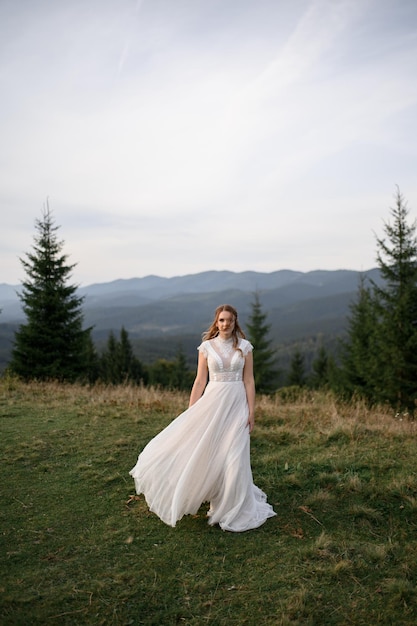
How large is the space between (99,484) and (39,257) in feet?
68.5

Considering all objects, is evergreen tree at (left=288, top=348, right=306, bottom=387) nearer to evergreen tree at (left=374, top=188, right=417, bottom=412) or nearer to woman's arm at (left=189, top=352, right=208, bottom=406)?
evergreen tree at (left=374, top=188, right=417, bottom=412)

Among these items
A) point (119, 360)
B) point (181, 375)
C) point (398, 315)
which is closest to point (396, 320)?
point (398, 315)

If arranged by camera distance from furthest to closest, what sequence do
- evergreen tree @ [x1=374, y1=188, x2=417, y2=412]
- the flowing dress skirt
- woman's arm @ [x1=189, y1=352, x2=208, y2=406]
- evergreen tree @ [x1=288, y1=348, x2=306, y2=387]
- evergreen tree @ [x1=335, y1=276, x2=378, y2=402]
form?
1. evergreen tree @ [x1=288, y1=348, x2=306, y2=387]
2. evergreen tree @ [x1=335, y1=276, x2=378, y2=402]
3. evergreen tree @ [x1=374, y1=188, x2=417, y2=412]
4. woman's arm @ [x1=189, y1=352, x2=208, y2=406]
5. the flowing dress skirt

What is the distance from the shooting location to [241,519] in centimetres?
516

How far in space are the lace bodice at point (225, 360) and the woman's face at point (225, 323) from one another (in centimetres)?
13

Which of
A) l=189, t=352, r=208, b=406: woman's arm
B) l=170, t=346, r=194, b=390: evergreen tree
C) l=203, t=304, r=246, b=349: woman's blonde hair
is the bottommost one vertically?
l=170, t=346, r=194, b=390: evergreen tree

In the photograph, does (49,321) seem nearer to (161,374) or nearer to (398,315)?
(398,315)

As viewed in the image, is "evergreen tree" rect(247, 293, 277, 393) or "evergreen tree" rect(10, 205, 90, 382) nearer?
"evergreen tree" rect(10, 205, 90, 382)

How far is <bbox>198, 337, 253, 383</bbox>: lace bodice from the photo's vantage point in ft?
18.2

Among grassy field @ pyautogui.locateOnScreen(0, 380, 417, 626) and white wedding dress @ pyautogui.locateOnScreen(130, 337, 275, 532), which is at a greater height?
white wedding dress @ pyautogui.locateOnScreen(130, 337, 275, 532)

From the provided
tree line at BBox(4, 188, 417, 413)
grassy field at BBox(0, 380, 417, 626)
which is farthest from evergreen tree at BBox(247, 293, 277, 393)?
grassy field at BBox(0, 380, 417, 626)

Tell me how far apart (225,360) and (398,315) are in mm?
19982

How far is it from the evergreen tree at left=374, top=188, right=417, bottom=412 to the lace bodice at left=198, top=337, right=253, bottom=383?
19.3m

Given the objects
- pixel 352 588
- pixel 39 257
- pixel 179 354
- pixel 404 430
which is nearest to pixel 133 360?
pixel 179 354
